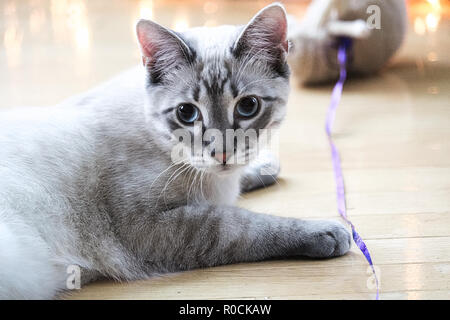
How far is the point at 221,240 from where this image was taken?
1.43 meters

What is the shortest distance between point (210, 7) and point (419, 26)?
186 cm

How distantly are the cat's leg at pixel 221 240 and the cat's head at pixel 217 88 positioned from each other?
143 mm

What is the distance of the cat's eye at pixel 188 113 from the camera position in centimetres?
144

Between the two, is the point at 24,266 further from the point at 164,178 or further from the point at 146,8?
the point at 146,8

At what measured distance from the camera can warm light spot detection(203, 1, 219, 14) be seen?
3933 millimetres

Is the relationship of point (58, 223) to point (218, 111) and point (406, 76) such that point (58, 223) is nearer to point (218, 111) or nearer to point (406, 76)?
point (218, 111)

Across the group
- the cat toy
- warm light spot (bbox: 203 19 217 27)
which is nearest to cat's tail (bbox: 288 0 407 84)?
the cat toy

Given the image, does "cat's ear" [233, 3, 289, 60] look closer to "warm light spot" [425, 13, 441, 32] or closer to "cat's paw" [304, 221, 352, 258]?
"cat's paw" [304, 221, 352, 258]

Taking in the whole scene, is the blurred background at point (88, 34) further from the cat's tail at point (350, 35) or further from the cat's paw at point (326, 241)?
the cat's paw at point (326, 241)

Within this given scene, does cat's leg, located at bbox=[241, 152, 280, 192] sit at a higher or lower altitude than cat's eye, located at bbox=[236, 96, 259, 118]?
lower

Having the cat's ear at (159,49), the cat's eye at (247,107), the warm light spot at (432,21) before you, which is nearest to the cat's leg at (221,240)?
the cat's eye at (247,107)

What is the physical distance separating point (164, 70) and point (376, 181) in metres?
0.81

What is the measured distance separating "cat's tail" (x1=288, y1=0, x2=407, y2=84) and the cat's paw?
1381 millimetres
